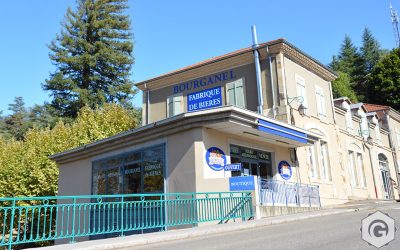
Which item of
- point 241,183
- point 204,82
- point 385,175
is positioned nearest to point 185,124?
point 241,183

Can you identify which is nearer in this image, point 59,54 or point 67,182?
point 67,182

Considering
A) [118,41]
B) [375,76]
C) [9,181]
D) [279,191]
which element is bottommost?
[279,191]

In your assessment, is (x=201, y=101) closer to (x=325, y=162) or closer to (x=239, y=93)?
(x=239, y=93)

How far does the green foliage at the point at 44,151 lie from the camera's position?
24562 millimetres

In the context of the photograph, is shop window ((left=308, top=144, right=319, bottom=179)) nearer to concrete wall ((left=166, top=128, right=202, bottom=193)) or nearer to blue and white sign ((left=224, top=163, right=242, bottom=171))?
blue and white sign ((left=224, top=163, right=242, bottom=171))

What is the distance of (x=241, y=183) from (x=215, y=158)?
1.52 m

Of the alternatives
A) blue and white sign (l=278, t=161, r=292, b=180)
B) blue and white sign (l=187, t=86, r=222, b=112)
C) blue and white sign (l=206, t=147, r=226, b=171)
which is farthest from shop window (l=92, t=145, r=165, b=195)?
blue and white sign (l=278, t=161, r=292, b=180)

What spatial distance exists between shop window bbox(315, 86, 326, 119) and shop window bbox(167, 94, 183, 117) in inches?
316

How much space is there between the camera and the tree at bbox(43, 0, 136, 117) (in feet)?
128

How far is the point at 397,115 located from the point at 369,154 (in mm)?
9458

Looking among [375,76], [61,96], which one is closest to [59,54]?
[61,96]

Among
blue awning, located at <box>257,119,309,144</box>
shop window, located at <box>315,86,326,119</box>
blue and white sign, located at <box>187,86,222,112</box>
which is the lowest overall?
blue awning, located at <box>257,119,309,144</box>

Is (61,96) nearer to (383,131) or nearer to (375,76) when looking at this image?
(383,131)

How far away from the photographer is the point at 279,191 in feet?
49.2
